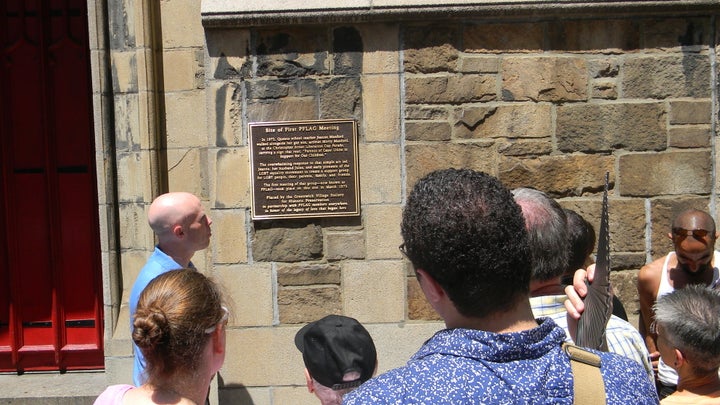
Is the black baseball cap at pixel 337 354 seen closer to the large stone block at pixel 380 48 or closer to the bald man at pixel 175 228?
the bald man at pixel 175 228

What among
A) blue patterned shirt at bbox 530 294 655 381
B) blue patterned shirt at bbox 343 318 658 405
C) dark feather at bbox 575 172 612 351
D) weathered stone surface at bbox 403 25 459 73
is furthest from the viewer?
weathered stone surface at bbox 403 25 459 73

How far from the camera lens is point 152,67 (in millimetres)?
4844

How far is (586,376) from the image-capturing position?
1.40 meters

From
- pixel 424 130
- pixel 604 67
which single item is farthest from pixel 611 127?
pixel 424 130

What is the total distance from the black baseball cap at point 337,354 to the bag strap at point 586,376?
915mm

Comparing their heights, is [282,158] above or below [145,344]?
above

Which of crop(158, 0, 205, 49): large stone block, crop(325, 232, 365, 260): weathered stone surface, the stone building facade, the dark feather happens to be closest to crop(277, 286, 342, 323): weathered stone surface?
the stone building facade

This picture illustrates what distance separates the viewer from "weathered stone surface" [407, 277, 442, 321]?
175 inches

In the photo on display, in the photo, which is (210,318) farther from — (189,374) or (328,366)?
(328,366)

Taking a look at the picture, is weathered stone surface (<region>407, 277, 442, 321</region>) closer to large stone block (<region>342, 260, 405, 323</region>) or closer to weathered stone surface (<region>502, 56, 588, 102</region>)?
large stone block (<region>342, 260, 405, 323</region>)

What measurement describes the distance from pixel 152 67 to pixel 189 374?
10.9ft

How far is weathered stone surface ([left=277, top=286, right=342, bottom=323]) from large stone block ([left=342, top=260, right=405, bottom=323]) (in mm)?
101

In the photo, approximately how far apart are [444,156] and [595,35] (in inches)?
46.0

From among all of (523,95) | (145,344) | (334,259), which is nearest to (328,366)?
(145,344)
